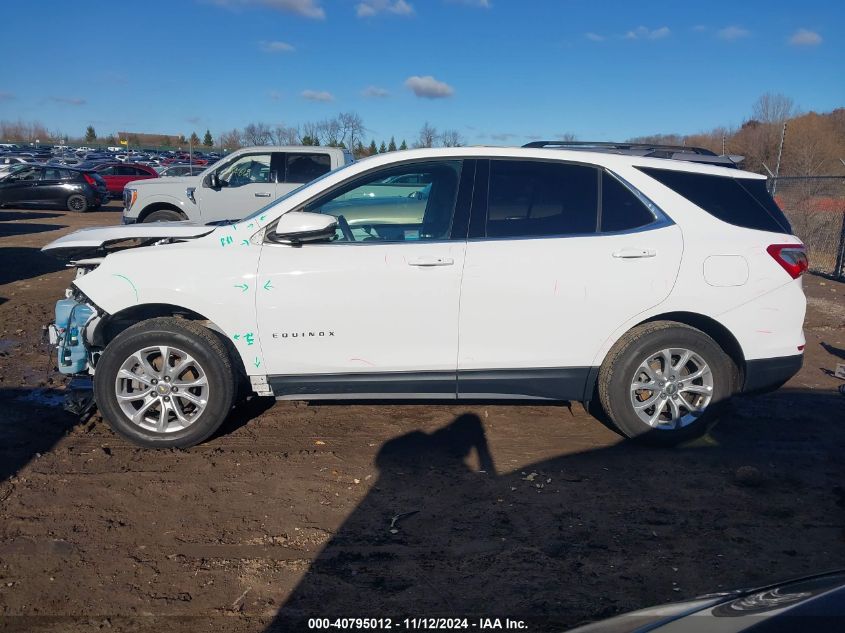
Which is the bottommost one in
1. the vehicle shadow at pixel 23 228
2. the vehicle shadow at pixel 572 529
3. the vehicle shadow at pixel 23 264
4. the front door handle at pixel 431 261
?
the vehicle shadow at pixel 572 529

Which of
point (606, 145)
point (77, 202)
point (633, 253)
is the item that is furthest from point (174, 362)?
point (77, 202)

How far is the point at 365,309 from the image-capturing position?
15.2 ft

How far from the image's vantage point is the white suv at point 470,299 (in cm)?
466

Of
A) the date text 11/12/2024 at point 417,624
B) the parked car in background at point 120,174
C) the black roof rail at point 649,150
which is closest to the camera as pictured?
the date text 11/12/2024 at point 417,624

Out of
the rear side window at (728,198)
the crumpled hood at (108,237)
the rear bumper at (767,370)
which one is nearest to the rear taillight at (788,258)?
the rear side window at (728,198)

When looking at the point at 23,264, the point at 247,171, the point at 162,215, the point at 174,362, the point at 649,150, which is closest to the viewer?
the point at 174,362

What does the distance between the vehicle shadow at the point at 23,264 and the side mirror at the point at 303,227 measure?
7537 millimetres

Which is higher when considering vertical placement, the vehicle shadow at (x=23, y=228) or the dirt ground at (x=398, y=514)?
the vehicle shadow at (x=23, y=228)

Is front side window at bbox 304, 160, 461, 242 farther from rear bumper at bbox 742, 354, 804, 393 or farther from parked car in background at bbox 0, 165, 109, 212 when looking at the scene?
parked car in background at bbox 0, 165, 109, 212

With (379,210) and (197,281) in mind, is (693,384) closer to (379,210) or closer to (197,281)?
(379,210)

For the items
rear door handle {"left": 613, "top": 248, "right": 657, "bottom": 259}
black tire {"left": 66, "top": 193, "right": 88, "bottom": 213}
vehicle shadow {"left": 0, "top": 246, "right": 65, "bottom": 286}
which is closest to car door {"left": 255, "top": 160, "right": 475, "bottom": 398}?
rear door handle {"left": 613, "top": 248, "right": 657, "bottom": 259}

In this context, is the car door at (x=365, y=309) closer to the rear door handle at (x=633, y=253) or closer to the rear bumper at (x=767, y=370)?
the rear door handle at (x=633, y=253)

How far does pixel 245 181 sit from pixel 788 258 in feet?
30.6

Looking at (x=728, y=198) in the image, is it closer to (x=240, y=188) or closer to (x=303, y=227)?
(x=303, y=227)
